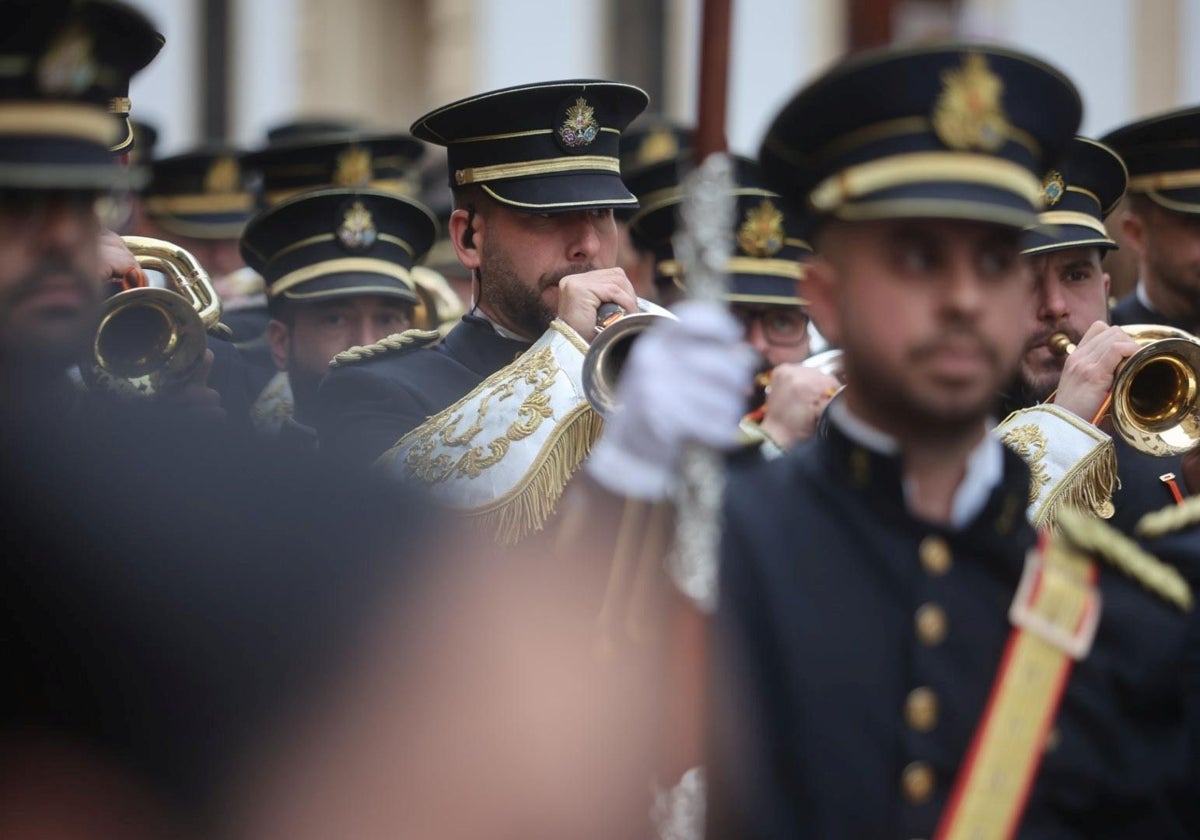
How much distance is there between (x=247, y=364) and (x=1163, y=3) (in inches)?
400

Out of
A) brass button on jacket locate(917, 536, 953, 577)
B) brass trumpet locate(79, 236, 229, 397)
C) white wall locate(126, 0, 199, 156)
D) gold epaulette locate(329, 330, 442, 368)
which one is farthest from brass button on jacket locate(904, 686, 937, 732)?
white wall locate(126, 0, 199, 156)

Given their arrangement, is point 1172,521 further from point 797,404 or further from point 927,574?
point 797,404

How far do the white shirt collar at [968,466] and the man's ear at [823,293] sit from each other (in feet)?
0.44

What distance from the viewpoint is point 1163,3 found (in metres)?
14.1

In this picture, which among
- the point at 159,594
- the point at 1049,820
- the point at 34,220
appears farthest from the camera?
the point at 1049,820

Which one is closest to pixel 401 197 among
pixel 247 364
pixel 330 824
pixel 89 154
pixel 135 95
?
pixel 247 364

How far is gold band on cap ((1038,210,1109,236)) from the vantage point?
470 centimetres

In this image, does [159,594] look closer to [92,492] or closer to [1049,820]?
[92,492]

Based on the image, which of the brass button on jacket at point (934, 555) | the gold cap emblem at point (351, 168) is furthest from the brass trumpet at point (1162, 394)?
the gold cap emblem at point (351, 168)

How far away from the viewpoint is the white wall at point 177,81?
18031 mm

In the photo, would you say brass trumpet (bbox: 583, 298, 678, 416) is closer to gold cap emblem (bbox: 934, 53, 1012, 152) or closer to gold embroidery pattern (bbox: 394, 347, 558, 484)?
gold embroidery pattern (bbox: 394, 347, 558, 484)

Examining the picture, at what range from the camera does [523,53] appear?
51.8ft

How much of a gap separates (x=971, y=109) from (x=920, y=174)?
0.44ft

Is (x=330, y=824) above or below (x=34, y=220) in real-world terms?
below
